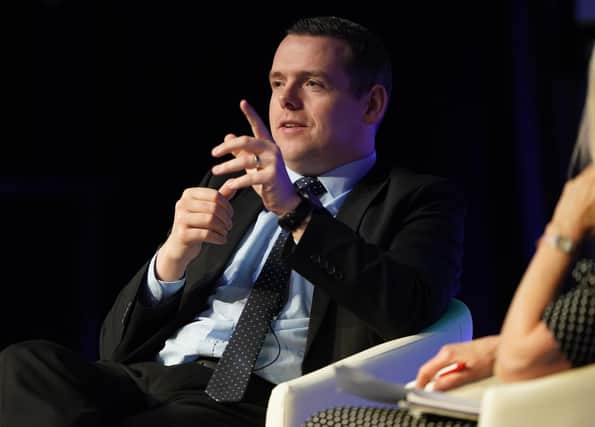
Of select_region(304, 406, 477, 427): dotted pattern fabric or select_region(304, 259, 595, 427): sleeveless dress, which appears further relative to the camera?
select_region(304, 406, 477, 427): dotted pattern fabric

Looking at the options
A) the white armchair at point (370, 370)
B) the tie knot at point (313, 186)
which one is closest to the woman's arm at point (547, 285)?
the white armchair at point (370, 370)

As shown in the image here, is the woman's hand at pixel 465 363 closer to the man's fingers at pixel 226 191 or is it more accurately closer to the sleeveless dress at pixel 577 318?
the sleeveless dress at pixel 577 318

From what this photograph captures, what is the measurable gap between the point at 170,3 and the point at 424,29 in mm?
1084

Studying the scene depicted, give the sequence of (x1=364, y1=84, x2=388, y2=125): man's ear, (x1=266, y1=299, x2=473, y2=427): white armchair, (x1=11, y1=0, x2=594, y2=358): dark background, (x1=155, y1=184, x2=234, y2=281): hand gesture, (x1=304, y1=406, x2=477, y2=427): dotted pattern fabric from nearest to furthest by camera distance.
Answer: (x1=304, y1=406, x2=477, y2=427): dotted pattern fabric, (x1=266, y1=299, x2=473, y2=427): white armchair, (x1=155, y1=184, x2=234, y2=281): hand gesture, (x1=364, y1=84, x2=388, y2=125): man's ear, (x1=11, y1=0, x2=594, y2=358): dark background

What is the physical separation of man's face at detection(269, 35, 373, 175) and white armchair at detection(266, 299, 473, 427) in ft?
1.83

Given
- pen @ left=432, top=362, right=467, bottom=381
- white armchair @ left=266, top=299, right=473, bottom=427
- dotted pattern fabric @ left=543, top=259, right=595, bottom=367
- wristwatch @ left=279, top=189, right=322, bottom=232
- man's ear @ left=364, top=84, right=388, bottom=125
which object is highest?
man's ear @ left=364, top=84, right=388, bottom=125

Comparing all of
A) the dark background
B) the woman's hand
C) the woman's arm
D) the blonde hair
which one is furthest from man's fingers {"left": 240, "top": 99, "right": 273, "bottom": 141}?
the dark background

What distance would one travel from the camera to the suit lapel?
8.25ft

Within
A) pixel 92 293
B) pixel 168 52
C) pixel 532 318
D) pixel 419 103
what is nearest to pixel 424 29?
pixel 419 103

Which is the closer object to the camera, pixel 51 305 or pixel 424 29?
pixel 424 29

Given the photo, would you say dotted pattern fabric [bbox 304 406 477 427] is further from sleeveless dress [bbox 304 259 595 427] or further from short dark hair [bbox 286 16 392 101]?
short dark hair [bbox 286 16 392 101]

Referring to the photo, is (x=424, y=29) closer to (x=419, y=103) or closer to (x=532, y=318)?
(x=419, y=103)

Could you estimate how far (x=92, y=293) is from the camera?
14.1 ft

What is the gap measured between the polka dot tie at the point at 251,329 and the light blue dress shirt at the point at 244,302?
0.04 meters
